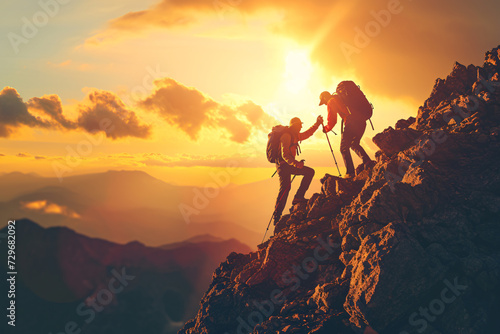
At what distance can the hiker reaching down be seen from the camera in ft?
61.2

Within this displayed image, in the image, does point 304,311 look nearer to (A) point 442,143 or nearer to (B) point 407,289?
(B) point 407,289

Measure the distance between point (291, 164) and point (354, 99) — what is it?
507 centimetres

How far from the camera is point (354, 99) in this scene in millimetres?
18719

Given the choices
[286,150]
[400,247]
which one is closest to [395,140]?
[286,150]

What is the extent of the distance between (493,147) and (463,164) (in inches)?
62.4

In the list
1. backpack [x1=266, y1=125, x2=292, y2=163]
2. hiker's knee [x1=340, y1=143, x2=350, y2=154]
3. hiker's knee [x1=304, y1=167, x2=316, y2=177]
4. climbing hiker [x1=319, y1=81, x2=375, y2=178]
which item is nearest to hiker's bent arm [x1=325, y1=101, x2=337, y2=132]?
climbing hiker [x1=319, y1=81, x2=375, y2=178]

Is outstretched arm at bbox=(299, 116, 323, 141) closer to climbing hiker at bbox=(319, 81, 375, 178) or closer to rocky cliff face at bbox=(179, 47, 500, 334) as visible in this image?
climbing hiker at bbox=(319, 81, 375, 178)

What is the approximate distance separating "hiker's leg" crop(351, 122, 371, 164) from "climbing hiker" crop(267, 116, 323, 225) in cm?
225

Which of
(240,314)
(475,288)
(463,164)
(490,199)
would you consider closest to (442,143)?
(463,164)

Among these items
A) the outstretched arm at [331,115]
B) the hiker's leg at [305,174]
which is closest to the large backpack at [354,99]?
the outstretched arm at [331,115]

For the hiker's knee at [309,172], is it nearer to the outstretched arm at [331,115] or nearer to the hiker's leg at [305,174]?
the hiker's leg at [305,174]

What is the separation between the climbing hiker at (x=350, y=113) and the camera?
1872 centimetres

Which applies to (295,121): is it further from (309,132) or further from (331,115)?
(331,115)

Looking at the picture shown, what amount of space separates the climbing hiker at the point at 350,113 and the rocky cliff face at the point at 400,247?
1212 millimetres
